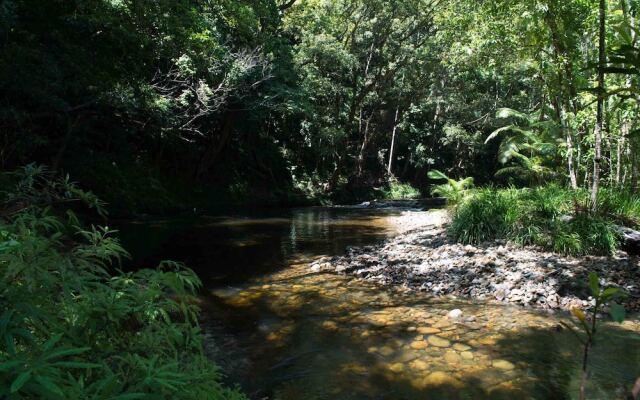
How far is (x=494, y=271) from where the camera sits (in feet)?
24.0

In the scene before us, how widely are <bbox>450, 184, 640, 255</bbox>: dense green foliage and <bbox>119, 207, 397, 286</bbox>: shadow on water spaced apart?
9.92 feet

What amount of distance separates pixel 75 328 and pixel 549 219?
917 cm

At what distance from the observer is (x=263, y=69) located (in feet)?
56.5

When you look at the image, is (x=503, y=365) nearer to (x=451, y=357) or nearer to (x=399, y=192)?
(x=451, y=357)

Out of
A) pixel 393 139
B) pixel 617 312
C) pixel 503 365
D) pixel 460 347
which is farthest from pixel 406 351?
pixel 393 139

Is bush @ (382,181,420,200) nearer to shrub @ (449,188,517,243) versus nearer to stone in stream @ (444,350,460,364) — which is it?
shrub @ (449,188,517,243)

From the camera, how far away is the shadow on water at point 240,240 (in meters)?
9.05

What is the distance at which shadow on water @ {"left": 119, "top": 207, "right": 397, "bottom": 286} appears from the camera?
9047 mm

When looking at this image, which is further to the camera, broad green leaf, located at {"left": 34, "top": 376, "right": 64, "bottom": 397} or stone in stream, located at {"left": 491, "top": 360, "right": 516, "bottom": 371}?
stone in stream, located at {"left": 491, "top": 360, "right": 516, "bottom": 371}

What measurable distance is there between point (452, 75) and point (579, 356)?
25049mm

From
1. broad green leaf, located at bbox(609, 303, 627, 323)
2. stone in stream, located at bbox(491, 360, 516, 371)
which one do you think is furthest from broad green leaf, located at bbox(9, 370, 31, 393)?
stone in stream, located at bbox(491, 360, 516, 371)

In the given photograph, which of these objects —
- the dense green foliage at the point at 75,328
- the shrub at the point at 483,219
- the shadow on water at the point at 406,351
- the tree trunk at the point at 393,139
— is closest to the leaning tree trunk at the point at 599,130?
the shrub at the point at 483,219

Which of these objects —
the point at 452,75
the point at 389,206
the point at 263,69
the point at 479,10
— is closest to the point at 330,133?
the point at 389,206

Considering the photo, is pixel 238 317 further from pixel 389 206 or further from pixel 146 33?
pixel 389 206
